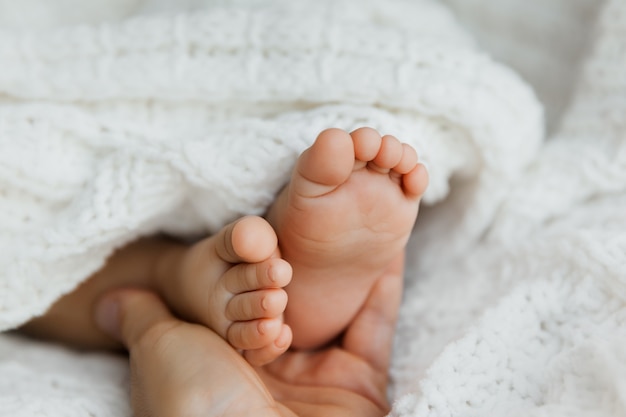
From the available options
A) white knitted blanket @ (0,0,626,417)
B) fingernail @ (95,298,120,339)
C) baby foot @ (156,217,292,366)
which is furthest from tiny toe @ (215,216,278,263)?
A: fingernail @ (95,298,120,339)

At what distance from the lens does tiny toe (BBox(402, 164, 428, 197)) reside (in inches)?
26.1

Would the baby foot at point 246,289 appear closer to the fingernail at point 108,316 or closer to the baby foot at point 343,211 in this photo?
the baby foot at point 343,211

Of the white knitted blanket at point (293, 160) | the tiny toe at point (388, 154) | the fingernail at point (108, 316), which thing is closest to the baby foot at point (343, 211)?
the tiny toe at point (388, 154)

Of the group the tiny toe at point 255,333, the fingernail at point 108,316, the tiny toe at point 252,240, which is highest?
the tiny toe at point 252,240

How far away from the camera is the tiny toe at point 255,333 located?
61cm

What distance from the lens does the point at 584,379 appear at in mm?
597

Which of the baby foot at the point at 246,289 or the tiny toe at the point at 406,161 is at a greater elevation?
the tiny toe at the point at 406,161

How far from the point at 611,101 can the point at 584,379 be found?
45 cm

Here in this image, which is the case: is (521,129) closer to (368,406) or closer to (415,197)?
(415,197)

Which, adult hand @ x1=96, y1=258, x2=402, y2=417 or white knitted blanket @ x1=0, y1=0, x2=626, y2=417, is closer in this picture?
adult hand @ x1=96, y1=258, x2=402, y2=417

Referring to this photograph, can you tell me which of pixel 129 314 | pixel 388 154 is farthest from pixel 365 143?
pixel 129 314

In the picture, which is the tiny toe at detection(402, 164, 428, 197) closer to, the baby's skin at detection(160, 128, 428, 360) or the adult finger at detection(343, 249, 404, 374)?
the baby's skin at detection(160, 128, 428, 360)

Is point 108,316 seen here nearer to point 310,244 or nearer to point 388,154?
point 310,244

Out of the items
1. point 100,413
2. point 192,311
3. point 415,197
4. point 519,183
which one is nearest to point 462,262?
point 519,183
